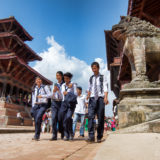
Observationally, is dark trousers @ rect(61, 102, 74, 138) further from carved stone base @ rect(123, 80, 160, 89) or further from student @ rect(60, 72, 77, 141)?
carved stone base @ rect(123, 80, 160, 89)

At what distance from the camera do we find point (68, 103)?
3.86 meters

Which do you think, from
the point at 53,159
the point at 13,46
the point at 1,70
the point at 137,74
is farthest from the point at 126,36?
the point at 13,46

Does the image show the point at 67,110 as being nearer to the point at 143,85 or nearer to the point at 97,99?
the point at 97,99

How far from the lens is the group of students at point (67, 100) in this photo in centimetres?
330

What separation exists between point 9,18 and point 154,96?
2238cm

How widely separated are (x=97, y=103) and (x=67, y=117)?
856 millimetres

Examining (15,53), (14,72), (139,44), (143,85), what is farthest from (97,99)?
(15,53)

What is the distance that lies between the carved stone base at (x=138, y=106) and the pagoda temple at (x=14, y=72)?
→ 42.3ft

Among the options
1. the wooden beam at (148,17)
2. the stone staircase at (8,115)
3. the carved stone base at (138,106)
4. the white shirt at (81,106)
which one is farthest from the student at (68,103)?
the stone staircase at (8,115)

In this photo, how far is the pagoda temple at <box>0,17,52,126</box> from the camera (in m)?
16.1

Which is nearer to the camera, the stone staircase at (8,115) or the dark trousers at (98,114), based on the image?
the dark trousers at (98,114)

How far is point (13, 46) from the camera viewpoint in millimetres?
21578

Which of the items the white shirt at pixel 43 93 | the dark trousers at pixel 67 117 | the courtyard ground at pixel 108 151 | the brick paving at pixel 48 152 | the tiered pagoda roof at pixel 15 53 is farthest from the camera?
the tiered pagoda roof at pixel 15 53

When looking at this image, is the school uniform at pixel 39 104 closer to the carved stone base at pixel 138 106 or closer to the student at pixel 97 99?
the student at pixel 97 99
